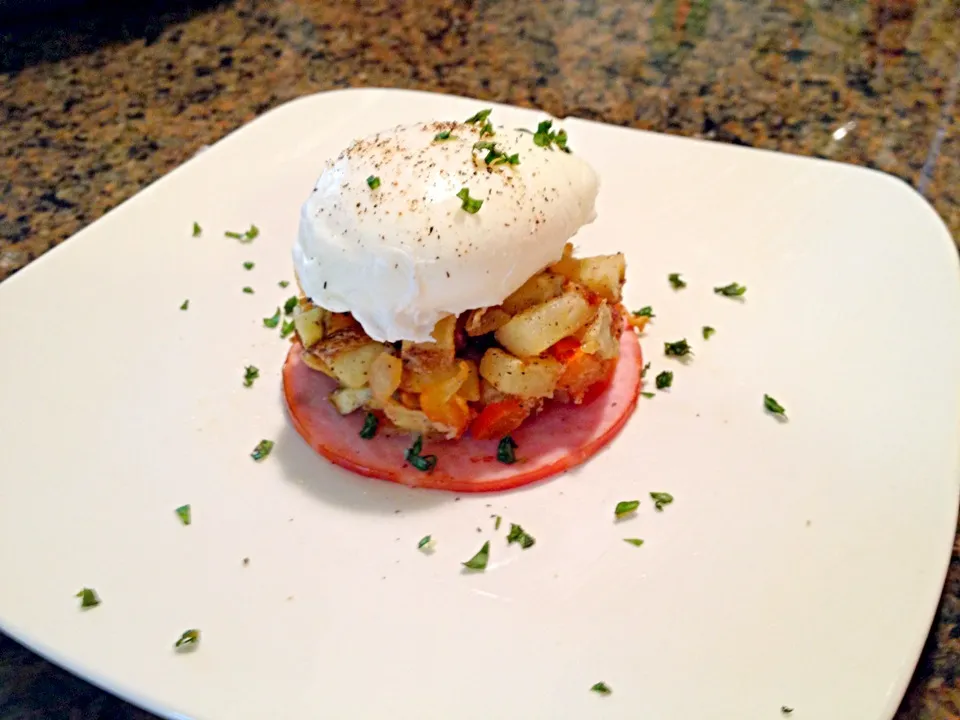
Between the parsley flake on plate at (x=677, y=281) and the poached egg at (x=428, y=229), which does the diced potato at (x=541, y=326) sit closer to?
the poached egg at (x=428, y=229)

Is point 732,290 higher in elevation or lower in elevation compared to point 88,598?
higher

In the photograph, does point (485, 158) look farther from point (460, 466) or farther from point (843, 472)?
point (843, 472)

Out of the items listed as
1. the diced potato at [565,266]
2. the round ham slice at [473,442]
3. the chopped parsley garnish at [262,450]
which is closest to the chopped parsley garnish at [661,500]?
the round ham slice at [473,442]

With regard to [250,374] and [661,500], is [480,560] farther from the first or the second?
[250,374]

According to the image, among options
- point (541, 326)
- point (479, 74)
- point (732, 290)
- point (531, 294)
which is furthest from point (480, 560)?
point (479, 74)

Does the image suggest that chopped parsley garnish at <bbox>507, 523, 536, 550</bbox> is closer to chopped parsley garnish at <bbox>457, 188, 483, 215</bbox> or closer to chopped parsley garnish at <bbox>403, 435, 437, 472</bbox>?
chopped parsley garnish at <bbox>403, 435, 437, 472</bbox>

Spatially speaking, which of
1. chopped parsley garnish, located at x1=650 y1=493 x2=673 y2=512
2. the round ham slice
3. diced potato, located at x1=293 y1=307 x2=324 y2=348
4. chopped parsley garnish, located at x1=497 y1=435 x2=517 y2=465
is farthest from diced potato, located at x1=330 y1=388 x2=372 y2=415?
chopped parsley garnish, located at x1=650 y1=493 x2=673 y2=512
